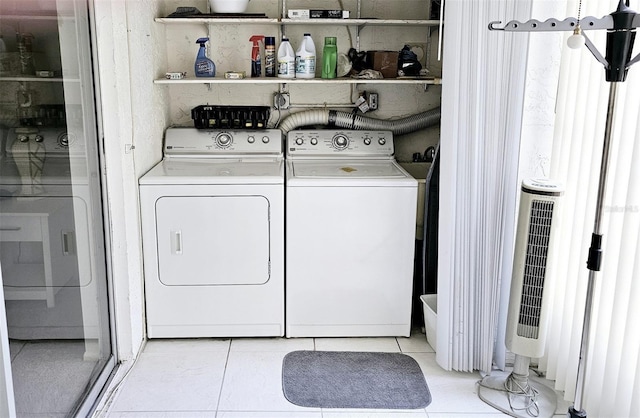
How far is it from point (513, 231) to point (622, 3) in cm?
110

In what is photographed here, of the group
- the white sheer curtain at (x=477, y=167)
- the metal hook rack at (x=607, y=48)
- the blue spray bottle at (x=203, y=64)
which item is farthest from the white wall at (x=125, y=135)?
the metal hook rack at (x=607, y=48)

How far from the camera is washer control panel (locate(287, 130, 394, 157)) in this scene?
357 centimetres

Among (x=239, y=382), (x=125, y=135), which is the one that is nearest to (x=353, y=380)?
(x=239, y=382)

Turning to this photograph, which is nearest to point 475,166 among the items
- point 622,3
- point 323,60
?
point 622,3

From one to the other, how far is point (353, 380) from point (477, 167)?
3.65 feet

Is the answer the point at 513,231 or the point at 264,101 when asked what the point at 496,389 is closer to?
the point at 513,231

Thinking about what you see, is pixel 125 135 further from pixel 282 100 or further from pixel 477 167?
pixel 477 167

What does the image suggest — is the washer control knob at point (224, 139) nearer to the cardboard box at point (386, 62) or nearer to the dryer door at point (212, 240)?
the dryer door at point (212, 240)

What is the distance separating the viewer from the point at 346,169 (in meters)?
3.27

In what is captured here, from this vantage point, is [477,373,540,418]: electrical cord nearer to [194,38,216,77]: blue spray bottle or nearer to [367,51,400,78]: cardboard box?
[367,51,400,78]: cardboard box

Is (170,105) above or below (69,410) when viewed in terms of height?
above

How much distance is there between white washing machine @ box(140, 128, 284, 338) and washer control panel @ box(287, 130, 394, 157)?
1.31 ft

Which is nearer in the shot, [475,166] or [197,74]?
[475,166]

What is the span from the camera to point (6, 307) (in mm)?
1766
